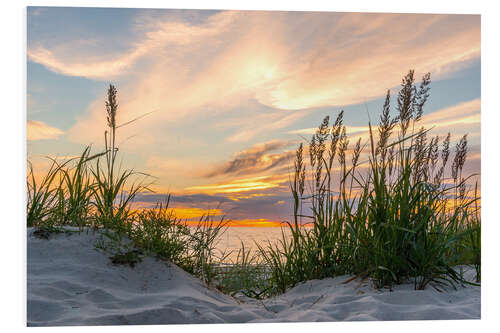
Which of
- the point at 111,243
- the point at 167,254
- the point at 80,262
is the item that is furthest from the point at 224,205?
the point at 80,262

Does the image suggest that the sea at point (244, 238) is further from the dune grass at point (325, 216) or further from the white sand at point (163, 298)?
the white sand at point (163, 298)

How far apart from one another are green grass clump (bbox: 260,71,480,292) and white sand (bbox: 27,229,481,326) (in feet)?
0.53

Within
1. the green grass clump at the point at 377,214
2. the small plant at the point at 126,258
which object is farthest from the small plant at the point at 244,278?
the small plant at the point at 126,258

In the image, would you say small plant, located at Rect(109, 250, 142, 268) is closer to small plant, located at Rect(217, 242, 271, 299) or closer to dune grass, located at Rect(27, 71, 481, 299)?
dune grass, located at Rect(27, 71, 481, 299)

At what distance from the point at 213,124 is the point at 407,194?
5.81 feet

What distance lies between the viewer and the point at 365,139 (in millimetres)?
3711

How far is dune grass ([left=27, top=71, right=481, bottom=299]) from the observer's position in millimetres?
3131

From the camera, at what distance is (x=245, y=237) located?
14.4ft

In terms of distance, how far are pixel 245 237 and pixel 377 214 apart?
1.56 metres

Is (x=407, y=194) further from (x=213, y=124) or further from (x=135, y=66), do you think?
(x=135, y=66)

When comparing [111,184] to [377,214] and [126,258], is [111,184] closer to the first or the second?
[126,258]

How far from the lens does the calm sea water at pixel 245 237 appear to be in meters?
4.18

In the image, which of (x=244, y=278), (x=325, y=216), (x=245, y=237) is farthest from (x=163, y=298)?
(x=245, y=237)

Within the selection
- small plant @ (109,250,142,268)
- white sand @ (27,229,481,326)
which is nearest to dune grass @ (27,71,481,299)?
small plant @ (109,250,142,268)
